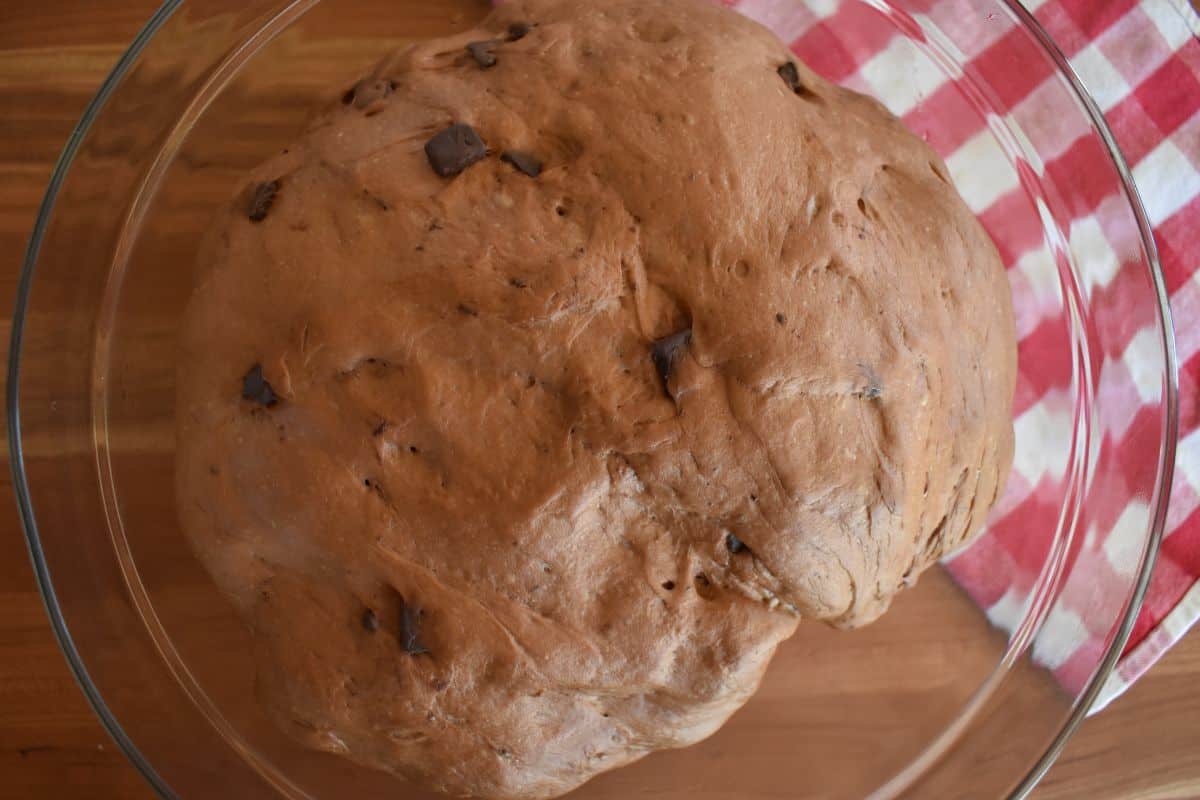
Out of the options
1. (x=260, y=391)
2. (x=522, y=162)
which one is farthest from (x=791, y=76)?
(x=260, y=391)

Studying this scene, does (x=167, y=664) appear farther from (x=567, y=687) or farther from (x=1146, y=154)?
(x=1146, y=154)

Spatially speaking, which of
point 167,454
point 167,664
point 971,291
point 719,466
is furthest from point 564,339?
point 167,664

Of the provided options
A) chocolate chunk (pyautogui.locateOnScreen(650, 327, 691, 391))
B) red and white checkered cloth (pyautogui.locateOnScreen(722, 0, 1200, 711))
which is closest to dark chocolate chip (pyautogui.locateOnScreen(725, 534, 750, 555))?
chocolate chunk (pyautogui.locateOnScreen(650, 327, 691, 391))

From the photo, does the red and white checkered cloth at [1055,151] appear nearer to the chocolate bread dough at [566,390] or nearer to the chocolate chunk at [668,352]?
the chocolate bread dough at [566,390]

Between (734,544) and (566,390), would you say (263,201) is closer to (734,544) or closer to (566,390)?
(566,390)

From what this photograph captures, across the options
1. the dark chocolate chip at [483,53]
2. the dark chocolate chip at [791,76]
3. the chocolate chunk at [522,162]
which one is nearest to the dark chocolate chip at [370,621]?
the chocolate chunk at [522,162]
